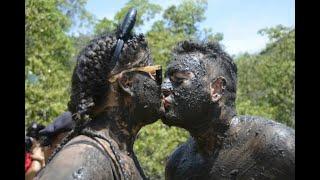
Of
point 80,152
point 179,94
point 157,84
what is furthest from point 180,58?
point 80,152

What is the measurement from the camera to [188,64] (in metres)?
4.39

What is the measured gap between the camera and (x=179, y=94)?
4297 millimetres

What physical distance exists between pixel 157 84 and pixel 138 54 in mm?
209

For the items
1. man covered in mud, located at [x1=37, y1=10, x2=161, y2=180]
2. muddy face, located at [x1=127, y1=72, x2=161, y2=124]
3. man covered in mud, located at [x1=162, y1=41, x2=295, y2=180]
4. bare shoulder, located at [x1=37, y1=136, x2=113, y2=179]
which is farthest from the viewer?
man covered in mud, located at [x1=162, y1=41, x2=295, y2=180]

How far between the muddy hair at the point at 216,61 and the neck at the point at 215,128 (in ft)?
0.23

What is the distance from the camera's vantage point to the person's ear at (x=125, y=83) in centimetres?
359

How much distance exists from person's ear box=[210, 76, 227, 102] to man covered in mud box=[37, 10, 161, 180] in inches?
25.7

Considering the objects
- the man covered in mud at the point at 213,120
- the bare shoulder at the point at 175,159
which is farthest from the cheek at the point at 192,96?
the bare shoulder at the point at 175,159

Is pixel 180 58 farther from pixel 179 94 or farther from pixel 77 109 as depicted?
pixel 77 109

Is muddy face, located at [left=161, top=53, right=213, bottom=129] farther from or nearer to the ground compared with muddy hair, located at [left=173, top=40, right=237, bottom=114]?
nearer to the ground

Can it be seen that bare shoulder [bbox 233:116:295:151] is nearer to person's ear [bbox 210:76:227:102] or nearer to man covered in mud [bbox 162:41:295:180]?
man covered in mud [bbox 162:41:295:180]

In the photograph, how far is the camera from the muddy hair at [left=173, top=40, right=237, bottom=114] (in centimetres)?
441

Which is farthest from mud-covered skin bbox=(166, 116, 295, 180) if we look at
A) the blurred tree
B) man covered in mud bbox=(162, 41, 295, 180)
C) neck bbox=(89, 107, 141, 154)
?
the blurred tree

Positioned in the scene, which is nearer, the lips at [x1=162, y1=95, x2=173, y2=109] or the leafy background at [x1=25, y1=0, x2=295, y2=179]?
the lips at [x1=162, y1=95, x2=173, y2=109]
